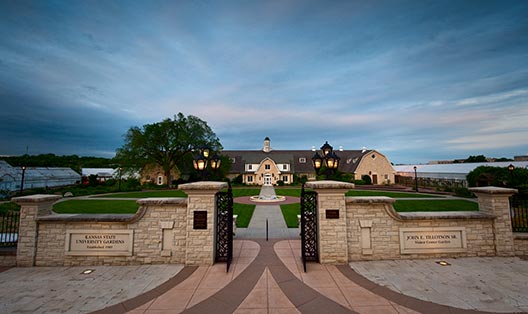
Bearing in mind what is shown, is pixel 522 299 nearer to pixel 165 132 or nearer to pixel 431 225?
pixel 431 225

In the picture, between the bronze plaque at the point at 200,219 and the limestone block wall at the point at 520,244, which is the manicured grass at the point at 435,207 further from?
the bronze plaque at the point at 200,219

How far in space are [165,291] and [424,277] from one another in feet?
23.2

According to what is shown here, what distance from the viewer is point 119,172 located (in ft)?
118

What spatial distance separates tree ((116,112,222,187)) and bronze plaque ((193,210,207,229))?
30.1m

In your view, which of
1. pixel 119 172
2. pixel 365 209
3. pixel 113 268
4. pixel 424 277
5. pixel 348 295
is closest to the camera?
pixel 348 295

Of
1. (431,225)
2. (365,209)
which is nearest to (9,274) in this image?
(365,209)

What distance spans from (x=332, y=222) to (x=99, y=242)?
7769 mm

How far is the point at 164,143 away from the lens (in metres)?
36.8

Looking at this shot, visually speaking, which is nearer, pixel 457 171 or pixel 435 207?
pixel 435 207

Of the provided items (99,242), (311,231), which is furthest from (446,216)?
(99,242)

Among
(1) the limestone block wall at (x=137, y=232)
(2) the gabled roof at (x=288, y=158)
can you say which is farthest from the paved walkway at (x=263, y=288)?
(2) the gabled roof at (x=288, y=158)

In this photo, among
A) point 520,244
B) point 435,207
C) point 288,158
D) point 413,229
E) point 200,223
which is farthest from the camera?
point 288,158

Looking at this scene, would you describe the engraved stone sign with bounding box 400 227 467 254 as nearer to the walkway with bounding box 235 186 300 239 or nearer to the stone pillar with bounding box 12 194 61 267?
the walkway with bounding box 235 186 300 239

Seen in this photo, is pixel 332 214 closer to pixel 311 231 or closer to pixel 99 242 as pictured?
pixel 311 231
